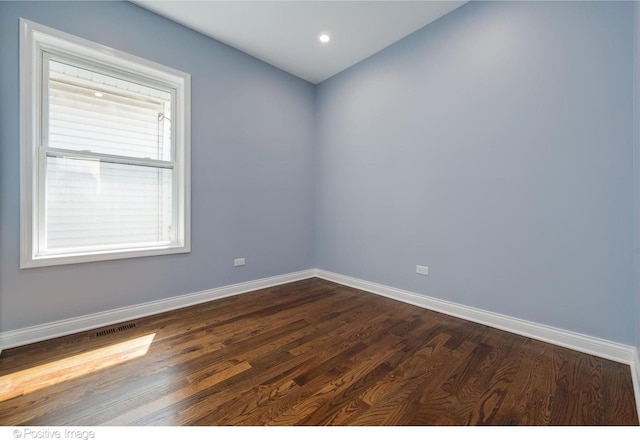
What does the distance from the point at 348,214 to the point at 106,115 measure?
2.75m

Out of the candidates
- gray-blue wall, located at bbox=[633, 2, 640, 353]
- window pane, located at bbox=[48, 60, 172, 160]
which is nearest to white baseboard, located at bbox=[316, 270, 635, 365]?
gray-blue wall, located at bbox=[633, 2, 640, 353]

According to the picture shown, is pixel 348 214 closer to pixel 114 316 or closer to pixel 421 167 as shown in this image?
pixel 421 167

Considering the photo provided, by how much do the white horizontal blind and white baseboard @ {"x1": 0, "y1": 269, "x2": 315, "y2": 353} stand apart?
590mm

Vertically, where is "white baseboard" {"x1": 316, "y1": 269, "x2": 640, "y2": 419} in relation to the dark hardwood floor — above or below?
above

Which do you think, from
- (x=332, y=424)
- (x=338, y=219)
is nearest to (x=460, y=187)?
(x=338, y=219)

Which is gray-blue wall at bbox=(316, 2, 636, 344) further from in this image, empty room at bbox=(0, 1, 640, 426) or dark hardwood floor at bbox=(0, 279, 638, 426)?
dark hardwood floor at bbox=(0, 279, 638, 426)

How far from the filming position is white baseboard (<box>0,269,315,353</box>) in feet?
6.49

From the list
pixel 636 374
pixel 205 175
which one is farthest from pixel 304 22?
pixel 636 374

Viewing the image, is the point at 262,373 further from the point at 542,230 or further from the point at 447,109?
the point at 447,109

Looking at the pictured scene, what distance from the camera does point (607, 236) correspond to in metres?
1.83

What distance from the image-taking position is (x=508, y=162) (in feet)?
7.29

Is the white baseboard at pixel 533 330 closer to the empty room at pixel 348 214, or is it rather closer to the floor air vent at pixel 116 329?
the empty room at pixel 348 214

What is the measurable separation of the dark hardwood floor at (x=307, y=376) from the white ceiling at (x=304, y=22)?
291 cm

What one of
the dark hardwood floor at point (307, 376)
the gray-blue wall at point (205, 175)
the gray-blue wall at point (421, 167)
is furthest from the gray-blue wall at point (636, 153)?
the gray-blue wall at point (205, 175)
